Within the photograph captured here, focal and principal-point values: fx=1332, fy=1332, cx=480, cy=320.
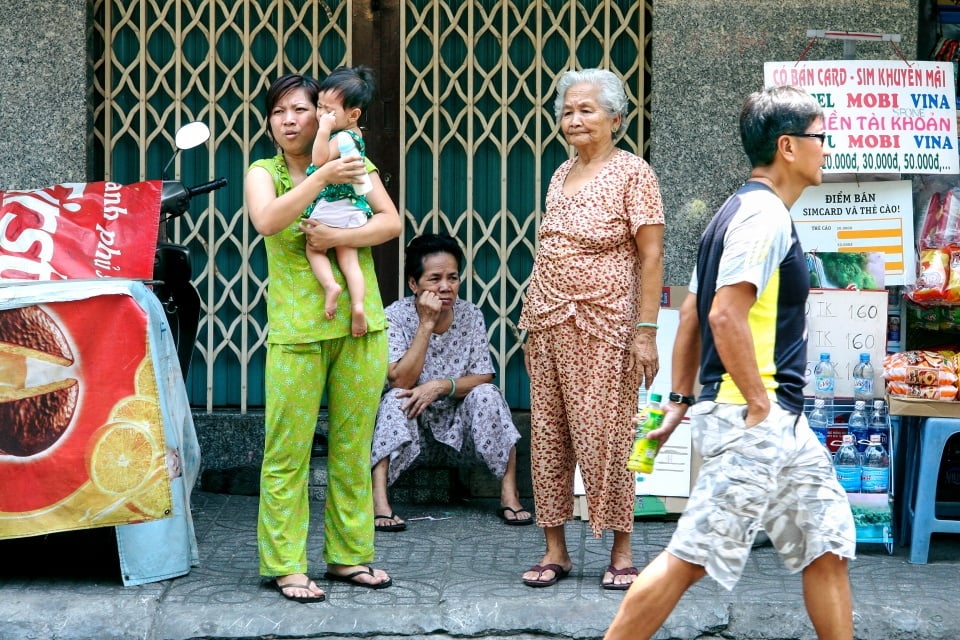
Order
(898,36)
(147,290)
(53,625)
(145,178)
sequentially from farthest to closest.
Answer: (145,178), (898,36), (147,290), (53,625)

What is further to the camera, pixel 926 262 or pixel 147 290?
pixel 926 262

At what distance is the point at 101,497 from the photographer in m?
4.72

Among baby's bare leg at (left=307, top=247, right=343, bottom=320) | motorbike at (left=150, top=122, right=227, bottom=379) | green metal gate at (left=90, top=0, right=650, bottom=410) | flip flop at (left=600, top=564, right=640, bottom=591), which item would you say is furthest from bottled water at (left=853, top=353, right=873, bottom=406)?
motorbike at (left=150, top=122, right=227, bottom=379)

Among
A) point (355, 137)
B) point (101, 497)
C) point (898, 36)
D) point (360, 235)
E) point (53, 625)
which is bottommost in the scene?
point (53, 625)

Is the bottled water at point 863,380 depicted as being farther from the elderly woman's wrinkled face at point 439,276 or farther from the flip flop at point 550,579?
the elderly woman's wrinkled face at point 439,276

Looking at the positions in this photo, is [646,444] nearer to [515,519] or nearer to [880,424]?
[880,424]

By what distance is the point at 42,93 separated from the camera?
20.6 ft

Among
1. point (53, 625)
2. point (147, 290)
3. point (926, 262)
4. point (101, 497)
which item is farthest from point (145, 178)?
point (926, 262)

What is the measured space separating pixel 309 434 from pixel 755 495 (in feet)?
5.81

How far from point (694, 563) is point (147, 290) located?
7.72ft

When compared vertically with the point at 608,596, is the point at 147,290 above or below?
above

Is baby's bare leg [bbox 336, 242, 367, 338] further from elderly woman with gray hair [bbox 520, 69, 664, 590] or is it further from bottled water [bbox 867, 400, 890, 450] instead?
bottled water [bbox 867, 400, 890, 450]

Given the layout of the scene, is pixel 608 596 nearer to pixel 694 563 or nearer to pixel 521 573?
pixel 521 573

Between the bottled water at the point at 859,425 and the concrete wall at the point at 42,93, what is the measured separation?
366cm
